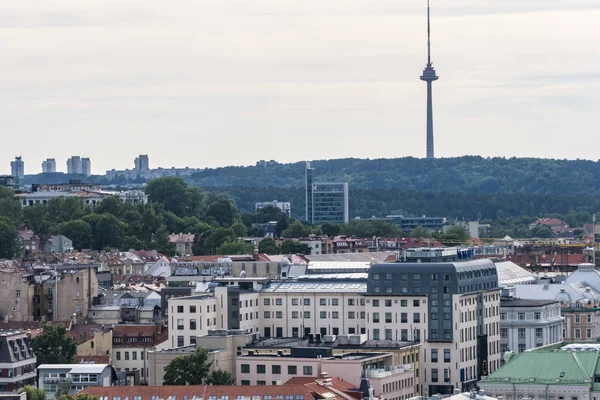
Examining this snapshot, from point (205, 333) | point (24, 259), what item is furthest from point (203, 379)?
point (24, 259)

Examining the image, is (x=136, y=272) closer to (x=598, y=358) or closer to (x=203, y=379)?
(x=203, y=379)

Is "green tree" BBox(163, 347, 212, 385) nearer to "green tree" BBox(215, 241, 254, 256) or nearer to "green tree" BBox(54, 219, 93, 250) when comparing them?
"green tree" BBox(215, 241, 254, 256)

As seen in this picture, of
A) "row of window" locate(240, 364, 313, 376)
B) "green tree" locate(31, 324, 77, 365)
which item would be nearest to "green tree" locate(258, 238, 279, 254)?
"green tree" locate(31, 324, 77, 365)

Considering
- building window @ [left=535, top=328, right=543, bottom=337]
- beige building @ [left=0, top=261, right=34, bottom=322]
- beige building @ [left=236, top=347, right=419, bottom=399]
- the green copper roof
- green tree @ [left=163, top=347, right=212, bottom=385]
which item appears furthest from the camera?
beige building @ [left=0, top=261, right=34, bottom=322]

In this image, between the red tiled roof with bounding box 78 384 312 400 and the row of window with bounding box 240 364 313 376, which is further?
the row of window with bounding box 240 364 313 376

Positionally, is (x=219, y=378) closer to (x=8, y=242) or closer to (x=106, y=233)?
(x=8, y=242)

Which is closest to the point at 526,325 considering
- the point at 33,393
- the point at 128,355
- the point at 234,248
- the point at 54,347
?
the point at 128,355
